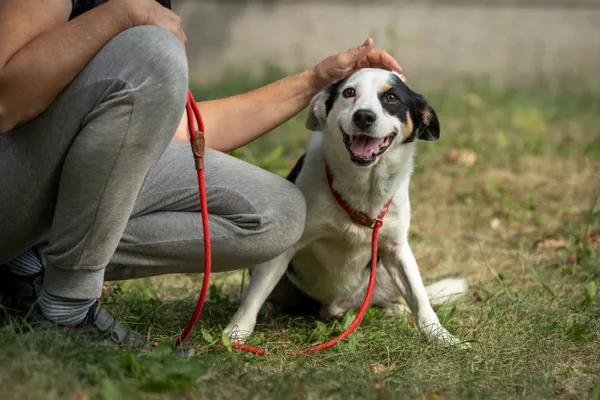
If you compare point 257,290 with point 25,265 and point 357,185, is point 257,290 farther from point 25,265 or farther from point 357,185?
point 25,265

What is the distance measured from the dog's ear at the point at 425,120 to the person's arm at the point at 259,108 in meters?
0.18

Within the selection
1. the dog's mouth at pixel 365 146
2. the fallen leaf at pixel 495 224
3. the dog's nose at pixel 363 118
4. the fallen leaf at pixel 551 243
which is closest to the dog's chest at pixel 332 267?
the dog's mouth at pixel 365 146

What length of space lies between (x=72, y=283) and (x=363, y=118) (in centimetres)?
107

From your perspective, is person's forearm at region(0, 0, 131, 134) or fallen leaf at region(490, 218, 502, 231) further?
fallen leaf at region(490, 218, 502, 231)

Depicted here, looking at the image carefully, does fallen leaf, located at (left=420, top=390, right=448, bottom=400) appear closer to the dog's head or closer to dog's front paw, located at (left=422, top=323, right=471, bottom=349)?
dog's front paw, located at (left=422, top=323, right=471, bottom=349)

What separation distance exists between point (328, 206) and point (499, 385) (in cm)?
85

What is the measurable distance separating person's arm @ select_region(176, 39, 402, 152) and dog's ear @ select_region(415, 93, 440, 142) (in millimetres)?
184

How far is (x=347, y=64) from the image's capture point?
9.37ft

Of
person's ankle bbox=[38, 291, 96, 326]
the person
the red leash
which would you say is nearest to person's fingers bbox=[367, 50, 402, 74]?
the red leash

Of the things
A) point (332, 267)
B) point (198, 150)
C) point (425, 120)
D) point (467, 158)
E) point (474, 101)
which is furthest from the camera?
point (474, 101)

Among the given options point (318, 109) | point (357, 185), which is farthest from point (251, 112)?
point (357, 185)

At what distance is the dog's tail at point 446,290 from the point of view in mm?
3377

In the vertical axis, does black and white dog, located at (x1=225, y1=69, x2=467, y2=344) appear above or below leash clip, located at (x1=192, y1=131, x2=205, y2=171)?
below

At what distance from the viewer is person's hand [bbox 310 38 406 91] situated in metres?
2.84
